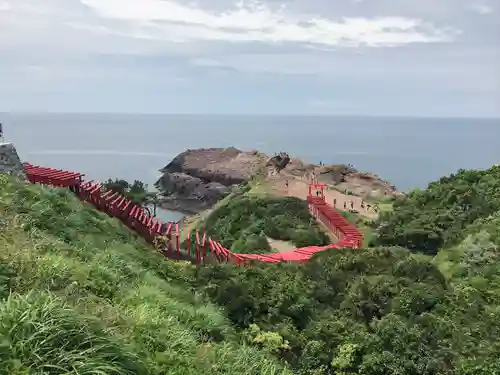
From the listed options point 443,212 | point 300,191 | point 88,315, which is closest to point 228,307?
point 88,315

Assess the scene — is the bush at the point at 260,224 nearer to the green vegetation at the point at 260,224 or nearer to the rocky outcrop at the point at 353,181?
the green vegetation at the point at 260,224

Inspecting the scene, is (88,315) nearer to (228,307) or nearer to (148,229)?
(228,307)

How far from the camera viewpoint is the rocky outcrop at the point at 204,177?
6762 centimetres

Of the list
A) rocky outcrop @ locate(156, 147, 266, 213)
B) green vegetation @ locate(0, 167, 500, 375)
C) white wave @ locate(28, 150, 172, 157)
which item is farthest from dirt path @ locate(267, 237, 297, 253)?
white wave @ locate(28, 150, 172, 157)

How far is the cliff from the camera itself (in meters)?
45.4

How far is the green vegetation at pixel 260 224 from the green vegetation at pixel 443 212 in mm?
4170

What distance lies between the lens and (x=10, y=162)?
1773 centimetres

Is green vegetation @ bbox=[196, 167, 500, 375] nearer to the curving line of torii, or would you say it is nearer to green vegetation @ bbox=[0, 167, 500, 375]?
green vegetation @ bbox=[0, 167, 500, 375]

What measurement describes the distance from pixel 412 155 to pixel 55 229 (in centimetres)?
13223

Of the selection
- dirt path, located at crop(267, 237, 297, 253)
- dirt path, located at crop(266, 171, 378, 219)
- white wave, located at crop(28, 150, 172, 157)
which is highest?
white wave, located at crop(28, 150, 172, 157)

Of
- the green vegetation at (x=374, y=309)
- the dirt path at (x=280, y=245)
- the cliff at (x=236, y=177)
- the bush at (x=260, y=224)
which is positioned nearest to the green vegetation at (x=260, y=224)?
the bush at (x=260, y=224)

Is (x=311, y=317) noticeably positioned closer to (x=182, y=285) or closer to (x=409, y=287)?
(x=409, y=287)

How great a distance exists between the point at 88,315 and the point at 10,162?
45.5 feet

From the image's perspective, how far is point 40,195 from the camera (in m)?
13.7
